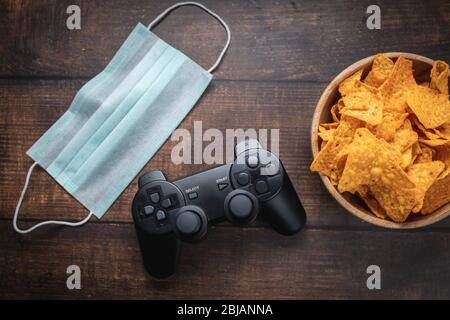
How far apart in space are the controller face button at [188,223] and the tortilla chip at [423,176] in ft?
0.98

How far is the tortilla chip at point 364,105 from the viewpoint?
2.30 feet

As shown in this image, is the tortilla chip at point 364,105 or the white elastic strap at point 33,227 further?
the white elastic strap at point 33,227

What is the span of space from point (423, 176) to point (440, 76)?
0.14m

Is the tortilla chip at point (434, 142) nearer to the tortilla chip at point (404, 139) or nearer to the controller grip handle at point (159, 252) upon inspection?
the tortilla chip at point (404, 139)

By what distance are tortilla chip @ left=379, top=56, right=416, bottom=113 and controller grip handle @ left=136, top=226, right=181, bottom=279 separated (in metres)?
0.36

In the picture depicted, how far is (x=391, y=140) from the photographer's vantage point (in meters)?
0.72

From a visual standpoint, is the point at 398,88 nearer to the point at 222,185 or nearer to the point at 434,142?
the point at 434,142

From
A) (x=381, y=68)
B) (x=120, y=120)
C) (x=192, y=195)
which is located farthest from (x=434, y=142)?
(x=120, y=120)

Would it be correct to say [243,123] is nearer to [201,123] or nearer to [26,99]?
[201,123]

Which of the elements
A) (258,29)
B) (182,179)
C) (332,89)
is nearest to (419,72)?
(332,89)

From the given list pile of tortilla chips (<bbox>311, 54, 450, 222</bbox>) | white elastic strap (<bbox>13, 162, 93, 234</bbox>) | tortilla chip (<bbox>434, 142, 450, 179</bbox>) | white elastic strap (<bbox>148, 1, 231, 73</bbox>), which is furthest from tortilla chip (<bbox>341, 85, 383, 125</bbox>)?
white elastic strap (<bbox>13, 162, 93, 234</bbox>)

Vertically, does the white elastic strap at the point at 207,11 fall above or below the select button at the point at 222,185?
above

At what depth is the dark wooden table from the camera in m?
0.82

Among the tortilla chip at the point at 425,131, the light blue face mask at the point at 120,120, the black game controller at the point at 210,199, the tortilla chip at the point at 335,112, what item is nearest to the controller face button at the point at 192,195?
the black game controller at the point at 210,199
